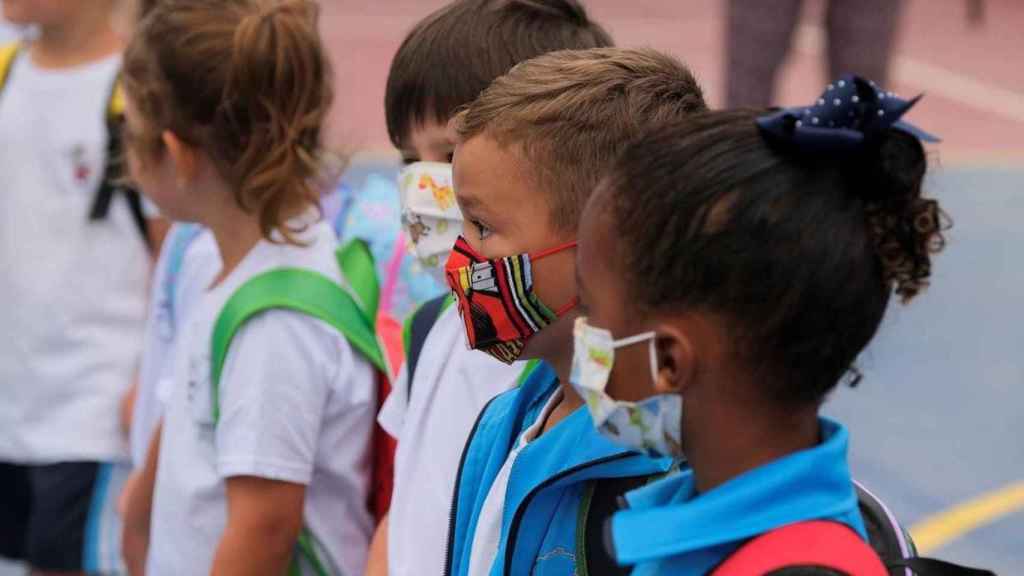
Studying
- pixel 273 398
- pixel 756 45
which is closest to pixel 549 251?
pixel 273 398

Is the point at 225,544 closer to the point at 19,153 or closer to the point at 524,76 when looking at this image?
the point at 524,76

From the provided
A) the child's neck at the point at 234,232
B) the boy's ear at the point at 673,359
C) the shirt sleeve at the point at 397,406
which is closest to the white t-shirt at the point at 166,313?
the child's neck at the point at 234,232

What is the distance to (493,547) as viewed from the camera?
1.87m

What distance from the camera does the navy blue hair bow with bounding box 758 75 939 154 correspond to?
4.67 feet

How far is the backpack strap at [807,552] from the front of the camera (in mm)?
1359

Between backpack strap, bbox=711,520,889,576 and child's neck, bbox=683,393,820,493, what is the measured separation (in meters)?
0.09

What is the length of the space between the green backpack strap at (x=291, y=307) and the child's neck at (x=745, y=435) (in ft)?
3.82

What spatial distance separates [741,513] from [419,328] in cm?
105

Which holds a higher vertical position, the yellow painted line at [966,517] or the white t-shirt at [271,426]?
the white t-shirt at [271,426]

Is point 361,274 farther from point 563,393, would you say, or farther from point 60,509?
point 60,509

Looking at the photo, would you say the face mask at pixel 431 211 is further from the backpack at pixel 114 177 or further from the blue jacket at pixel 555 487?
the backpack at pixel 114 177

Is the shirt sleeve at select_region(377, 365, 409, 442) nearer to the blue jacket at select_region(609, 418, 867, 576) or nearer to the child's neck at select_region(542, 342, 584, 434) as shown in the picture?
the child's neck at select_region(542, 342, 584, 434)

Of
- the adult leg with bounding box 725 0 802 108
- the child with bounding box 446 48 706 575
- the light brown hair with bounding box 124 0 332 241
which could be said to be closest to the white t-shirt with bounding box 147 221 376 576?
the light brown hair with bounding box 124 0 332 241

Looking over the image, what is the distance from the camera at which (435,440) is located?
2.18m
